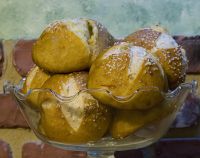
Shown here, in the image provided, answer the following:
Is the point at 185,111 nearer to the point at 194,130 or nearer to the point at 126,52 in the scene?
the point at 194,130

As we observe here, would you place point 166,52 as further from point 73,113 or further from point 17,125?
point 17,125

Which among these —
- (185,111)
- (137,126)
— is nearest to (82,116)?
(137,126)

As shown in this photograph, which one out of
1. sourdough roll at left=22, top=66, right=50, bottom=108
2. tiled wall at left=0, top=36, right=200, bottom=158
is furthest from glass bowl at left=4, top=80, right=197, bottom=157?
tiled wall at left=0, top=36, right=200, bottom=158

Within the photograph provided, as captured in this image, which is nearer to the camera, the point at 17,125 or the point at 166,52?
the point at 166,52

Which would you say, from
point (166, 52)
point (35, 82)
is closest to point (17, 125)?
point (35, 82)

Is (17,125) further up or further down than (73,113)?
further down

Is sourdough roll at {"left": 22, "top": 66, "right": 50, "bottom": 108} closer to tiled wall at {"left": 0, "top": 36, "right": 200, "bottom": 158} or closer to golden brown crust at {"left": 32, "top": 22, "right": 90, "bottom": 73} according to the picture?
golden brown crust at {"left": 32, "top": 22, "right": 90, "bottom": 73}
